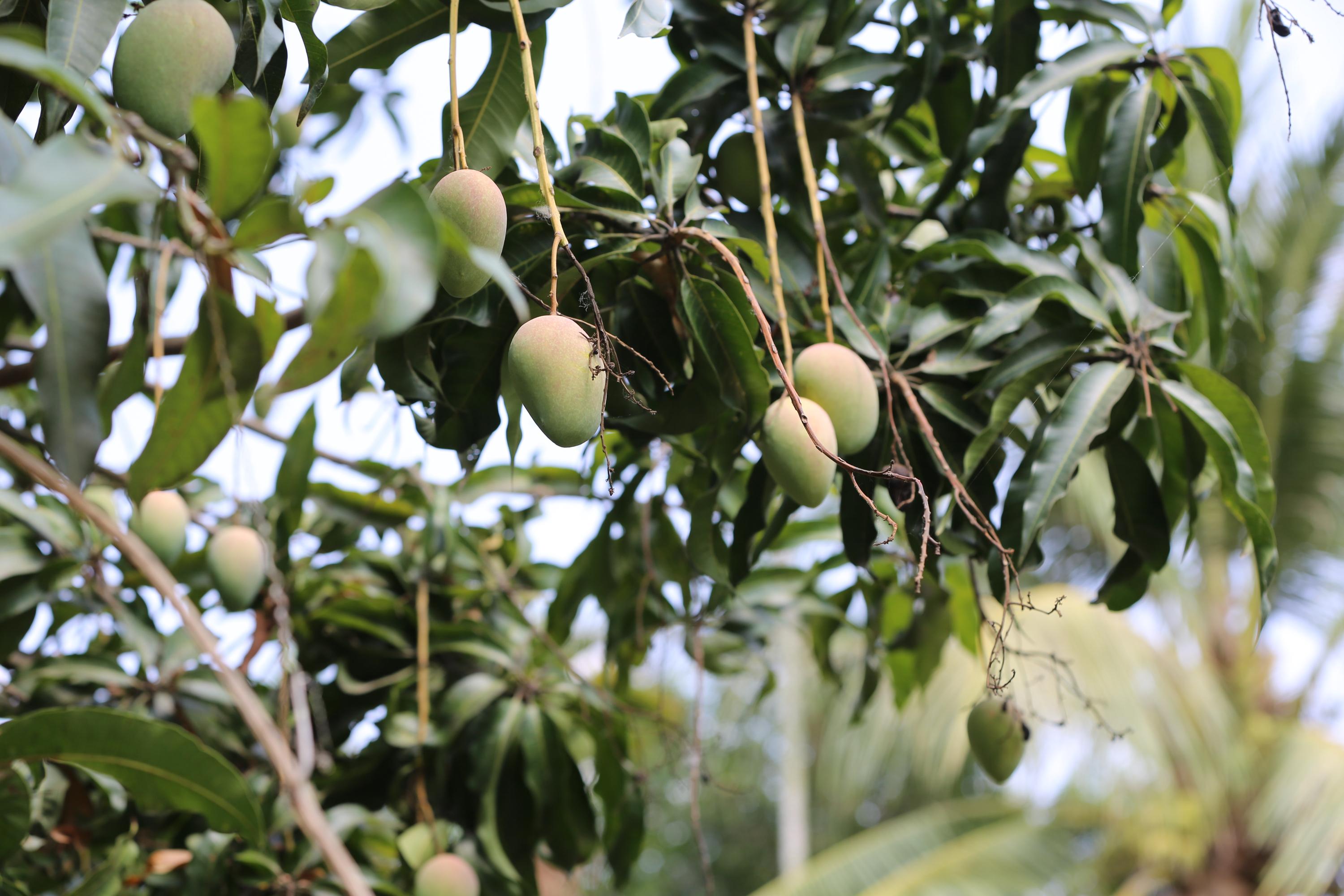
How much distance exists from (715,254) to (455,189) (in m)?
0.25

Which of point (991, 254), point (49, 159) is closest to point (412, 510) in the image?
point (991, 254)

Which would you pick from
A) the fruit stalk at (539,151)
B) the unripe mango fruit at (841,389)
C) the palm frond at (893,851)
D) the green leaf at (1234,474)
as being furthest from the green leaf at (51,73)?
the palm frond at (893,851)

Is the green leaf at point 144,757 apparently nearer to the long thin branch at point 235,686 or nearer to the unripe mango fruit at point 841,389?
the long thin branch at point 235,686

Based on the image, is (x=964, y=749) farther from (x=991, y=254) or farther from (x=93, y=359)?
(x=93, y=359)

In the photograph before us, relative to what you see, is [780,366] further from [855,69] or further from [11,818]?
[11,818]

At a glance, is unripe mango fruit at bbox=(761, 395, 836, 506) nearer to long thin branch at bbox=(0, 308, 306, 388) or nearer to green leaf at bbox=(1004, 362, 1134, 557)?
green leaf at bbox=(1004, 362, 1134, 557)

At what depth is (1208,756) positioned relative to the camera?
16.2 feet

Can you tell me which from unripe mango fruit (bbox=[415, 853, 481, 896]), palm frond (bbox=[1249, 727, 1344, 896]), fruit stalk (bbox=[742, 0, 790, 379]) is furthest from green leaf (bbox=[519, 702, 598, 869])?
palm frond (bbox=[1249, 727, 1344, 896])

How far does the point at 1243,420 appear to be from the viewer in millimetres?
865

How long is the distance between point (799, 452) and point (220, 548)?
75 centimetres

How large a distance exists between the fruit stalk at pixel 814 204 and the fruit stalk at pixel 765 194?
Result: 32mm

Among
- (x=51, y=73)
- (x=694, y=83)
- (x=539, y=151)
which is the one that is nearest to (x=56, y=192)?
(x=51, y=73)

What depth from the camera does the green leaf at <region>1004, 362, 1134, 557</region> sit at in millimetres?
771

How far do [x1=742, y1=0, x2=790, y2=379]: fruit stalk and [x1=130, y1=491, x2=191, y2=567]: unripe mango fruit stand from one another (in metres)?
0.72
